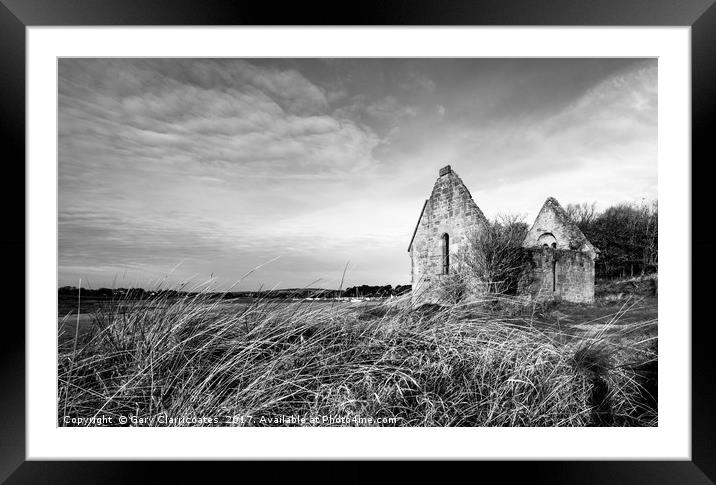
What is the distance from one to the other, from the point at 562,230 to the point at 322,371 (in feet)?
32.7

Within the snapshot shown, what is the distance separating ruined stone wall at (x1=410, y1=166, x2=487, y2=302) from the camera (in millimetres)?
6789

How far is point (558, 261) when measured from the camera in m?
7.41

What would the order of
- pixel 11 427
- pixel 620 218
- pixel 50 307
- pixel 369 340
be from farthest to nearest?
pixel 620 218 < pixel 369 340 < pixel 50 307 < pixel 11 427

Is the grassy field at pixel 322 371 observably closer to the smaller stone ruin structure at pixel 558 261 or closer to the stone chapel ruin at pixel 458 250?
the smaller stone ruin structure at pixel 558 261

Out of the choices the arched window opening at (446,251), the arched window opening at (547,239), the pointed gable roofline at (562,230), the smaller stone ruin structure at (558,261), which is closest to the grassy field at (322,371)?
the smaller stone ruin structure at (558,261)

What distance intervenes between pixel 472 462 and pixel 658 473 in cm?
120

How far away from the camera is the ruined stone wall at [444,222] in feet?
22.3

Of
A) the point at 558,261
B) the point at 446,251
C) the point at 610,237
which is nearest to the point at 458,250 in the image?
the point at 446,251
